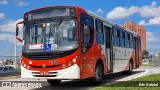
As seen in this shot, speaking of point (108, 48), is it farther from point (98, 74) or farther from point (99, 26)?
point (98, 74)

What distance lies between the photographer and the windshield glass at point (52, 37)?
1344 centimetres

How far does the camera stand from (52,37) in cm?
1366

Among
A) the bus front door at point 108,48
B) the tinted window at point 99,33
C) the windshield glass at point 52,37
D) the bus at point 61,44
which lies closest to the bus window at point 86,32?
the bus at point 61,44

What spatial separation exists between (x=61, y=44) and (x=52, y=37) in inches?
20.6

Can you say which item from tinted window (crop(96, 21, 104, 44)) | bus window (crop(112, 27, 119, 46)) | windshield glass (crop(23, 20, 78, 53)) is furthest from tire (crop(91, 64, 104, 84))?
bus window (crop(112, 27, 119, 46))

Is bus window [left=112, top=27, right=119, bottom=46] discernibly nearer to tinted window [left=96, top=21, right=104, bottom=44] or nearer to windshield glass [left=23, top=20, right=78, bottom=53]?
tinted window [left=96, top=21, right=104, bottom=44]

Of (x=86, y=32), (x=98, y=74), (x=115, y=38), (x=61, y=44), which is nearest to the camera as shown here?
(x=61, y=44)

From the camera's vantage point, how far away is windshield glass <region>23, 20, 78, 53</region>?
44.1 feet

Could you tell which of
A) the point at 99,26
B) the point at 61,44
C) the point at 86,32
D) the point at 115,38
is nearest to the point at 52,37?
the point at 61,44

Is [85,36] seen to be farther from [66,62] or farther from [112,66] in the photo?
[112,66]

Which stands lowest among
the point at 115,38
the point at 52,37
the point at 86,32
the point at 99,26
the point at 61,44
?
the point at 61,44

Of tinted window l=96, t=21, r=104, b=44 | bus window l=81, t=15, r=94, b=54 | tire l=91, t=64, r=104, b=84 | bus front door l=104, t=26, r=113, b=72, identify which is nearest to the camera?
bus window l=81, t=15, r=94, b=54

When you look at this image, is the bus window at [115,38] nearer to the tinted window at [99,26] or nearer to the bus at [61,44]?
the tinted window at [99,26]

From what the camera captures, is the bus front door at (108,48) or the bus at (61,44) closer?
the bus at (61,44)
